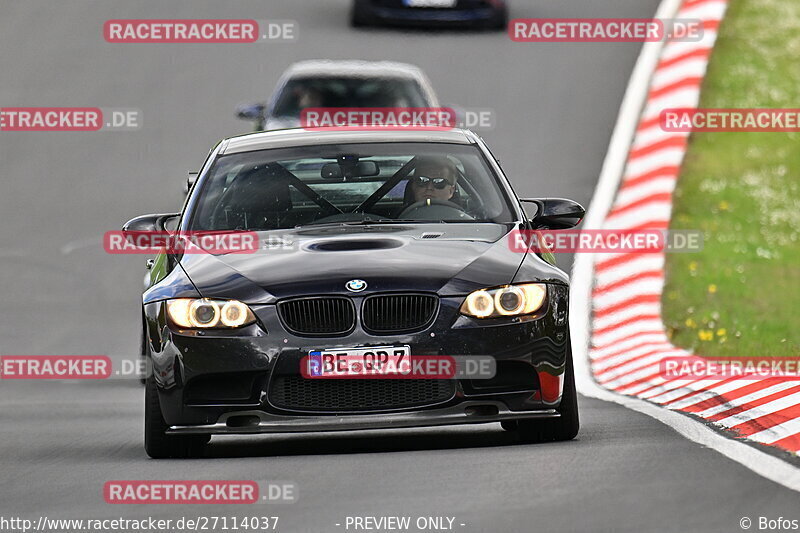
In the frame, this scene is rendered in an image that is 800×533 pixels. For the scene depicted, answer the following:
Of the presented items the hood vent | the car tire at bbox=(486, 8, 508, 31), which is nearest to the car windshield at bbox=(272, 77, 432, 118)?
the car tire at bbox=(486, 8, 508, 31)

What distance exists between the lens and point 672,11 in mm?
27594

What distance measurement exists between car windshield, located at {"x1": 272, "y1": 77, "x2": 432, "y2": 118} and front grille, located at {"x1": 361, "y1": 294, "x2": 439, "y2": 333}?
11.6m

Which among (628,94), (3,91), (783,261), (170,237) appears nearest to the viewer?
(170,237)

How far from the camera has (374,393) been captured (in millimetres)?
8461

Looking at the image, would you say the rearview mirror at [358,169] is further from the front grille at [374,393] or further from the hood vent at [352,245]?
the front grille at [374,393]

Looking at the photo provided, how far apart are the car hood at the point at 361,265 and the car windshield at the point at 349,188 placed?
17.8 inches

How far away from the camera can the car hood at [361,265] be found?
8.54 m

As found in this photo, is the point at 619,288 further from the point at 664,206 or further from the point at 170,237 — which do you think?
the point at 170,237

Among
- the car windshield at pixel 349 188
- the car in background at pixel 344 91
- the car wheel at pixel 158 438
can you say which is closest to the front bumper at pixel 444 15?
the car in background at pixel 344 91

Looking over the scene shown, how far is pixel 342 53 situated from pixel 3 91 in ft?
16.4

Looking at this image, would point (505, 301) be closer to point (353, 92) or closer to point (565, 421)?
point (565, 421)

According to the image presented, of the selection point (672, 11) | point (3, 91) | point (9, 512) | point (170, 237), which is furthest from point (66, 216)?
point (9, 512)

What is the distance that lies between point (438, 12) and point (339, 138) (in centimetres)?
1922

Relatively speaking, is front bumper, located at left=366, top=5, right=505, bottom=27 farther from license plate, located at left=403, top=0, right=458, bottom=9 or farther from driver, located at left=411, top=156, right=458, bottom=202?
driver, located at left=411, top=156, right=458, bottom=202
